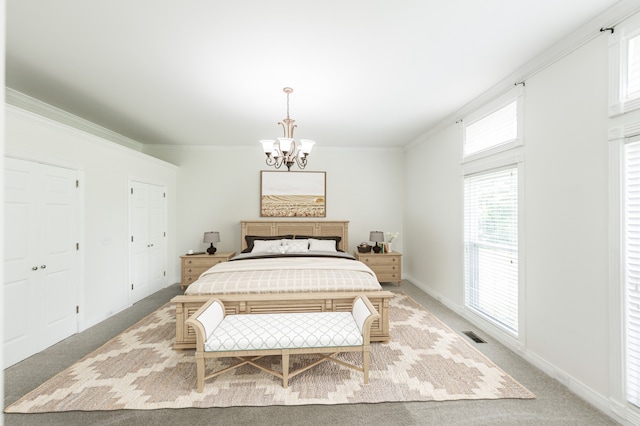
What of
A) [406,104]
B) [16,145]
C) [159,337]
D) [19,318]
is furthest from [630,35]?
[19,318]

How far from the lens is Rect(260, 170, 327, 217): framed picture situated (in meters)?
5.68

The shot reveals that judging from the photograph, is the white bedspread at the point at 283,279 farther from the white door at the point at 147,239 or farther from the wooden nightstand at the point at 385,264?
the white door at the point at 147,239

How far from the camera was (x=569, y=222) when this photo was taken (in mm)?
2338

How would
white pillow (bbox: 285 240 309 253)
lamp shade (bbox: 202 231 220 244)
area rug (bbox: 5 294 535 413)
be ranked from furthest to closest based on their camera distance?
lamp shade (bbox: 202 231 220 244) → white pillow (bbox: 285 240 309 253) → area rug (bbox: 5 294 535 413)

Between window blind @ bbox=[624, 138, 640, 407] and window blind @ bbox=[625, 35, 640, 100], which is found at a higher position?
window blind @ bbox=[625, 35, 640, 100]

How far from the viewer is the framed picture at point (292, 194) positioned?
5.68 m

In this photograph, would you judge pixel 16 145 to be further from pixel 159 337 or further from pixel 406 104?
pixel 406 104

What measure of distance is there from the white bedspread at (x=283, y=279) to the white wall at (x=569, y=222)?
5.07 ft

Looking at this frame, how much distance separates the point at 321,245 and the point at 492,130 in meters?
3.14

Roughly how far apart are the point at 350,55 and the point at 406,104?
4.59 feet

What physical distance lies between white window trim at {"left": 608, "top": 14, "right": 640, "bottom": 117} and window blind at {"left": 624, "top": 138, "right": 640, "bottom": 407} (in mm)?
262

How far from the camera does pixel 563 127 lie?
94.3 inches

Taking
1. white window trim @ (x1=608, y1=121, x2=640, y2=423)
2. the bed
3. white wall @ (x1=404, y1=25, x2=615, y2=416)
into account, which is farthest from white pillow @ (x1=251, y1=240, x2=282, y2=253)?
white window trim @ (x1=608, y1=121, x2=640, y2=423)

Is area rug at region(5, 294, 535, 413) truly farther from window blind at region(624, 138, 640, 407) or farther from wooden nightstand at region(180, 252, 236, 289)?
wooden nightstand at region(180, 252, 236, 289)
